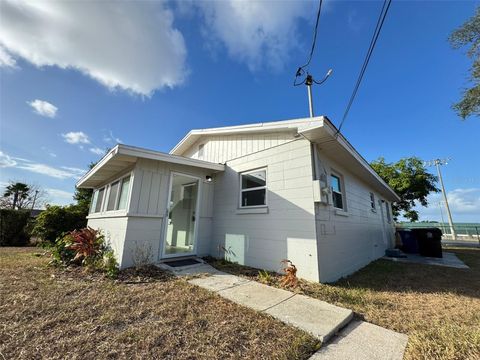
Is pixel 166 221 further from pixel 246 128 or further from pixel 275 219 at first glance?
pixel 246 128

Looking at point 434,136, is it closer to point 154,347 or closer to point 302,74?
point 302,74

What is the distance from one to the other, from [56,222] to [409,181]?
81.5 ft

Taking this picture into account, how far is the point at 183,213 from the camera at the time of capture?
23.1 feet

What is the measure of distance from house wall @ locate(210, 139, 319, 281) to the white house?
24 mm

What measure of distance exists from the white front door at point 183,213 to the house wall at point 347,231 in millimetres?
3851

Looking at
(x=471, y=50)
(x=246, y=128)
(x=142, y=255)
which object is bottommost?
(x=142, y=255)

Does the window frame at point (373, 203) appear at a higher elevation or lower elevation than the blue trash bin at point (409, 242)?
higher

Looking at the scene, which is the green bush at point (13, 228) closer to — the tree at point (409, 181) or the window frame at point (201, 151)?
the window frame at point (201, 151)

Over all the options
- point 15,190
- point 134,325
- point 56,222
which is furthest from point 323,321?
point 15,190

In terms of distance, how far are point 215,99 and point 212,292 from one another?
773cm

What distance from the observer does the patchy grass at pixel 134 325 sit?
203 cm

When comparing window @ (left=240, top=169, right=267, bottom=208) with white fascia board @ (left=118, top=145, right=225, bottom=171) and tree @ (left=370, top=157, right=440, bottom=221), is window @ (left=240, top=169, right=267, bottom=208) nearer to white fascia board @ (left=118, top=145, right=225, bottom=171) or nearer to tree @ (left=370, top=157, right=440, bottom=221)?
white fascia board @ (left=118, top=145, right=225, bottom=171)

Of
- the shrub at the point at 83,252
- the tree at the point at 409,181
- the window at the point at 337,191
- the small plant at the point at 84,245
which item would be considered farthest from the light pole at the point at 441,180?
the small plant at the point at 84,245

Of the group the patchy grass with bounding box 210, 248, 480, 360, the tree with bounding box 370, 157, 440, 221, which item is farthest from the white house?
the tree with bounding box 370, 157, 440, 221
